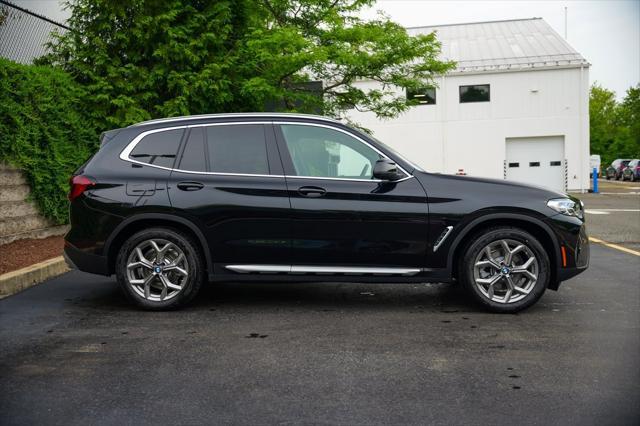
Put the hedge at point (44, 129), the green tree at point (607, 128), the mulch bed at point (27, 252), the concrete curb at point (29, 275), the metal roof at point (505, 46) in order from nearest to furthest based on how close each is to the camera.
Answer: the concrete curb at point (29, 275) → the mulch bed at point (27, 252) → the hedge at point (44, 129) → the metal roof at point (505, 46) → the green tree at point (607, 128)

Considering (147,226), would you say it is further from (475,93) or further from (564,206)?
(475,93)

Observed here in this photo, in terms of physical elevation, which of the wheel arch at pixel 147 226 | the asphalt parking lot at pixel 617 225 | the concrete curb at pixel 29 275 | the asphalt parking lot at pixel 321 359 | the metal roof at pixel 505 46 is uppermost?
the metal roof at pixel 505 46

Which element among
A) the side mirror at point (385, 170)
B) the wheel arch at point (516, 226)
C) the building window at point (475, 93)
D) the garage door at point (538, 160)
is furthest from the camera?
the building window at point (475, 93)

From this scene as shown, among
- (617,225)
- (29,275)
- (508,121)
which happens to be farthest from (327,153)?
(508,121)

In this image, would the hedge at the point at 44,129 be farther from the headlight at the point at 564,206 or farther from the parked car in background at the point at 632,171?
the parked car in background at the point at 632,171

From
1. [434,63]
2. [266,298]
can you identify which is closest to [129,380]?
[266,298]

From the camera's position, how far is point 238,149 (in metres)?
5.85

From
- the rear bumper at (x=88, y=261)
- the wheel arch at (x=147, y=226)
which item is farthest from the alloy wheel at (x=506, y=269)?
the rear bumper at (x=88, y=261)

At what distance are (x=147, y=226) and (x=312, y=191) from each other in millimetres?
1553

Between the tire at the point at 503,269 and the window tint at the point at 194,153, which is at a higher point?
the window tint at the point at 194,153

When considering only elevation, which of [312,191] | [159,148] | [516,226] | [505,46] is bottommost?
[516,226]

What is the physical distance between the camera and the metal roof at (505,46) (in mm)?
31406

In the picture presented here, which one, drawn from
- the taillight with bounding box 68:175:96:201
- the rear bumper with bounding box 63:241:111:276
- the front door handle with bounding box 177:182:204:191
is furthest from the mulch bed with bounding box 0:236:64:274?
the front door handle with bounding box 177:182:204:191

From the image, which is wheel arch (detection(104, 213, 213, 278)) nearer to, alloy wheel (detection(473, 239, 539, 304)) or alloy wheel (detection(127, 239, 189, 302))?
alloy wheel (detection(127, 239, 189, 302))
